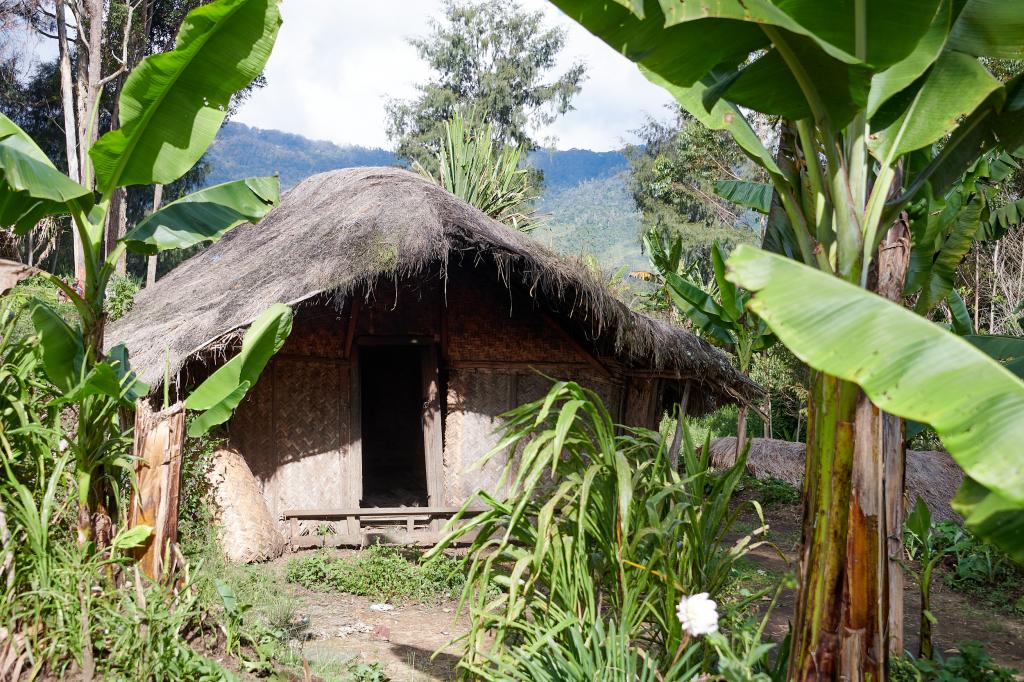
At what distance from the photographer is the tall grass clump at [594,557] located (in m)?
2.78

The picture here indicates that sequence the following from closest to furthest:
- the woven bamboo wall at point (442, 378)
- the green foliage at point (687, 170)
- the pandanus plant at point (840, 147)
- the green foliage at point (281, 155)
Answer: the pandanus plant at point (840, 147) → the woven bamboo wall at point (442, 378) → the green foliage at point (687, 170) → the green foliage at point (281, 155)

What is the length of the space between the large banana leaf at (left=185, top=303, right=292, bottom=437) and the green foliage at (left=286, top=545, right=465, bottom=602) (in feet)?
7.77

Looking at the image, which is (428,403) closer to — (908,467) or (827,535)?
(827,535)

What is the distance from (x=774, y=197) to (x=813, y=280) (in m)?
2.22

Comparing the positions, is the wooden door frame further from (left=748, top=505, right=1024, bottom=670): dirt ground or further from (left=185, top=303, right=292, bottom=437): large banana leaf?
(left=185, top=303, right=292, bottom=437): large banana leaf

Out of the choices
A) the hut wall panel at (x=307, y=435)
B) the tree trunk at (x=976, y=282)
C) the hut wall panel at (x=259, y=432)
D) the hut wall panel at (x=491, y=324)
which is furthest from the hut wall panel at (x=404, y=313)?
the tree trunk at (x=976, y=282)

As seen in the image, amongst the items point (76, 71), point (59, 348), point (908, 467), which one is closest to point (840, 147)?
point (59, 348)

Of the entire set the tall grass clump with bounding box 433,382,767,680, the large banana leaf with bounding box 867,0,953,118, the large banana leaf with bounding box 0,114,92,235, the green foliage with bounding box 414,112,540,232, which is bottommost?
the tall grass clump with bounding box 433,382,767,680

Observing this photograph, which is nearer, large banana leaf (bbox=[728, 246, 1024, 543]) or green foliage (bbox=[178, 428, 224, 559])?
large banana leaf (bbox=[728, 246, 1024, 543])

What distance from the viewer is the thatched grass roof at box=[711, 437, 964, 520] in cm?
905

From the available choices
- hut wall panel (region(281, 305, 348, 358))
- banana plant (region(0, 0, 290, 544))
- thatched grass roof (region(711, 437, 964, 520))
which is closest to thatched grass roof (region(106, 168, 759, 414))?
hut wall panel (region(281, 305, 348, 358))

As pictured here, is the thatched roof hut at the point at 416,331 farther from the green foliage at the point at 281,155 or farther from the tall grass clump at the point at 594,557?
the green foliage at the point at 281,155

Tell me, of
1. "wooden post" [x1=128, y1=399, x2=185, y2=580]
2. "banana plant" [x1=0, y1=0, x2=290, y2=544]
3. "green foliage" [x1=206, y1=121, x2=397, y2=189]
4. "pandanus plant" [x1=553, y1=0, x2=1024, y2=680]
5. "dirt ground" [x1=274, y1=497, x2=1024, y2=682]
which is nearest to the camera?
"pandanus plant" [x1=553, y1=0, x2=1024, y2=680]

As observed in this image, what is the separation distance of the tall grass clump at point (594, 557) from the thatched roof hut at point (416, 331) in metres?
3.32
